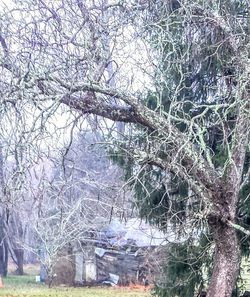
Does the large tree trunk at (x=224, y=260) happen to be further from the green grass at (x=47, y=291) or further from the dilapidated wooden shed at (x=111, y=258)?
the dilapidated wooden shed at (x=111, y=258)

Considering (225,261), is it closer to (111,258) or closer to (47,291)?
(47,291)

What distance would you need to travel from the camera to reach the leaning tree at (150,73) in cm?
571

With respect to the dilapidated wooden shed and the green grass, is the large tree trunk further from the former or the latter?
the dilapidated wooden shed

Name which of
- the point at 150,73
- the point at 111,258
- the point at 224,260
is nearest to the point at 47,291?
the point at 111,258

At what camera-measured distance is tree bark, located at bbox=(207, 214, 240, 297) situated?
5.91 m

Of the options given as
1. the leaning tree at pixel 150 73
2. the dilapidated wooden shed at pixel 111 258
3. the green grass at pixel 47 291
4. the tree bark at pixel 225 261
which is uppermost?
the leaning tree at pixel 150 73

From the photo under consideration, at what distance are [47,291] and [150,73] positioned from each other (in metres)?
12.0

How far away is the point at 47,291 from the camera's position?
17219mm

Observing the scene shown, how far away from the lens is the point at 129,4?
6.57m

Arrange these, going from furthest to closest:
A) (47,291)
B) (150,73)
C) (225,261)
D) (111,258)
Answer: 1. (111,258)
2. (47,291)
3. (150,73)
4. (225,261)

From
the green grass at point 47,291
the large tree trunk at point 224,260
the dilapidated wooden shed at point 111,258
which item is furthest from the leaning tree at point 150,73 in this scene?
the dilapidated wooden shed at point 111,258

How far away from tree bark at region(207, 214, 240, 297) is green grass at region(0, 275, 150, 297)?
9.90 m

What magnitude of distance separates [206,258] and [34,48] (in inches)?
137

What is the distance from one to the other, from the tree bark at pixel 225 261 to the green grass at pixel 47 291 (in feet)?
32.5
